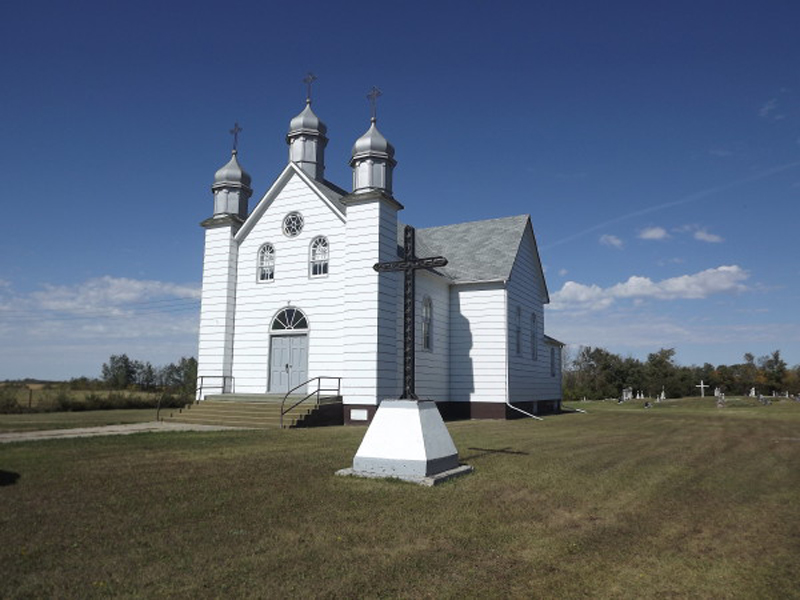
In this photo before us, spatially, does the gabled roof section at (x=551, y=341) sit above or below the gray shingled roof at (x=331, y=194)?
below

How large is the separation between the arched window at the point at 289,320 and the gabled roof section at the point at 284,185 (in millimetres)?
3703

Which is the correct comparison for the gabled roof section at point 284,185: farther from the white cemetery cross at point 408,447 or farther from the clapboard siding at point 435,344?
the white cemetery cross at point 408,447

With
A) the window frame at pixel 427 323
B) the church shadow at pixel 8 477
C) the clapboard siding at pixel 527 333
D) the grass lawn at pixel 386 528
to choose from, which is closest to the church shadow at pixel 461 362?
the clapboard siding at pixel 527 333

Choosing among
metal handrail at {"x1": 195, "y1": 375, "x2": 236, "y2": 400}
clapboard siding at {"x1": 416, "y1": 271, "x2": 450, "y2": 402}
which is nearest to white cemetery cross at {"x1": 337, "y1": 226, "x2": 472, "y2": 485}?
clapboard siding at {"x1": 416, "y1": 271, "x2": 450, "y2": 402}

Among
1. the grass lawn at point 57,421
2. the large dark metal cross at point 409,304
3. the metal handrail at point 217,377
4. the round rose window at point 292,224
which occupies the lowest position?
the grass lawn at point 57,421

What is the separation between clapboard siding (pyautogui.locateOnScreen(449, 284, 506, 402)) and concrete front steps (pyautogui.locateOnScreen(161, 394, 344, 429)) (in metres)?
6.65

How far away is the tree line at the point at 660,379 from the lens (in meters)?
52.3

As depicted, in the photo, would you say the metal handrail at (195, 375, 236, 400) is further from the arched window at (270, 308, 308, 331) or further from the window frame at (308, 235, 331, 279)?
the window frame at (308, 235, 331, 279)

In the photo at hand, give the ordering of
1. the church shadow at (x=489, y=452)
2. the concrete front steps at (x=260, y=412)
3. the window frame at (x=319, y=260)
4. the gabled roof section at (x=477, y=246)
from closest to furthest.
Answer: the church shadow at (x=489, y=452), the concrete front steps at (x=260, y=412), the window frame at (x=319, y=260), the gabled roof section at (x=477, y=246)

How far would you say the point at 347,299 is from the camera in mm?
19703

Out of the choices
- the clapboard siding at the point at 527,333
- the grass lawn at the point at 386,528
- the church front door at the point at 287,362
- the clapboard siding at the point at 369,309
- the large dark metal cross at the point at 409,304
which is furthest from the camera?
the clapboard siding at the point at 527,333

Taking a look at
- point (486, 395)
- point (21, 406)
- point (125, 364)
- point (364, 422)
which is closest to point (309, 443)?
point (364, 422)

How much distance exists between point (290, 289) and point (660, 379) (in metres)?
43.3

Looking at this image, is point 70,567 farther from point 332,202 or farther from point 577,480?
point 332,202
